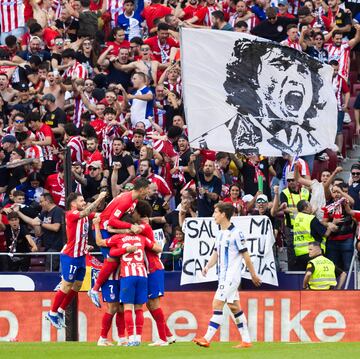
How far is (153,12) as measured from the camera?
3064cm

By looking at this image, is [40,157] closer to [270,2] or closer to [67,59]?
[67,59]

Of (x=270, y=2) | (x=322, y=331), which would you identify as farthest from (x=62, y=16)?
(x=322, y=331)

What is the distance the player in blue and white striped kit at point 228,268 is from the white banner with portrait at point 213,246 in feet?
11.7

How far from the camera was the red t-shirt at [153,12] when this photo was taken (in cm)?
3059

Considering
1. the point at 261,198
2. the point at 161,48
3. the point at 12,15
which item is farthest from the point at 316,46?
the point at 12,15

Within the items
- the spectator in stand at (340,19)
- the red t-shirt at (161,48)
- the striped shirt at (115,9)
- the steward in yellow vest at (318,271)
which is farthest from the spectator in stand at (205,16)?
the steward in yellow vest at (318,271)

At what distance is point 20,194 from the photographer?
2456 cm

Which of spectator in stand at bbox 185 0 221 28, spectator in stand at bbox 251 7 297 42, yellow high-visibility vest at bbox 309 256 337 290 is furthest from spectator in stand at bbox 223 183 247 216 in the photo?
spectator in stand at bbox 185 0 221 28

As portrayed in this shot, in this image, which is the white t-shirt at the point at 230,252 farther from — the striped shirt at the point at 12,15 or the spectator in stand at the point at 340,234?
the striped shirt at the point at 12,15

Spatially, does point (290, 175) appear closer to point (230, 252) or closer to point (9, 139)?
point (9, 139)

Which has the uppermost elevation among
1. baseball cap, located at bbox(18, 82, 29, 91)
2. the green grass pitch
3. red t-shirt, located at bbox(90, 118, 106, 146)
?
baseball cap, located at bbox(18, 82, 29, 91)

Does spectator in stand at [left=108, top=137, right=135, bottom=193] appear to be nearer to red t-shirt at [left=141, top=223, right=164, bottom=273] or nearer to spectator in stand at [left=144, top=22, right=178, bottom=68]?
spectator in stand at [left=144, top=22, right=178, bottom=68]

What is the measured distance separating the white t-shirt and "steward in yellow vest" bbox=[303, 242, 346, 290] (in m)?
3.34

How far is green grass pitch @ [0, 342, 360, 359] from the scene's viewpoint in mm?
17359
